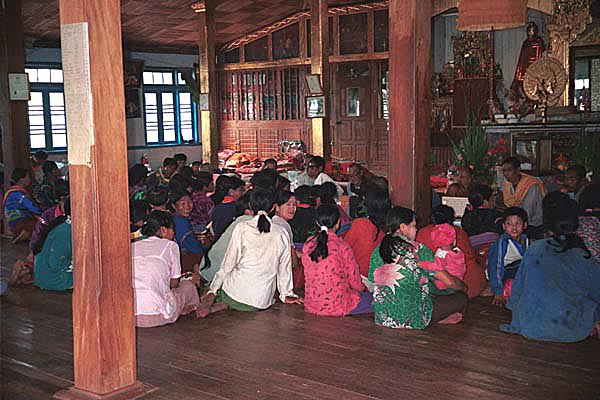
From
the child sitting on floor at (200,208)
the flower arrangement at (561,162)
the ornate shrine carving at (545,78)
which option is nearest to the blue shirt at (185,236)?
the child sitting on floor at (200,208)

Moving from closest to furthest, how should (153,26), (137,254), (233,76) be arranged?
1. (137,254)
2. (153,26)
3. (233,76)

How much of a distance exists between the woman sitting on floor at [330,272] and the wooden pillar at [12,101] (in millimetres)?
→ 5240

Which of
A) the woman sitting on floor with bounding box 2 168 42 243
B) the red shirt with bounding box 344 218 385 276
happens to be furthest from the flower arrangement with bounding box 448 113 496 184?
the woman sitting on floor with bounding box 2 168 42 243

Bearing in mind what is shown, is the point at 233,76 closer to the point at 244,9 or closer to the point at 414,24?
the point at 244,9

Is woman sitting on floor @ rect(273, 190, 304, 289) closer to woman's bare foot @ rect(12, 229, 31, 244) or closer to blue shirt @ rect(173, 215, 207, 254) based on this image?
blue shirt @ rect(173, 215, 207, 254)

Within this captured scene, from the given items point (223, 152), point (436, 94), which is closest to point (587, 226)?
point (436, 94)

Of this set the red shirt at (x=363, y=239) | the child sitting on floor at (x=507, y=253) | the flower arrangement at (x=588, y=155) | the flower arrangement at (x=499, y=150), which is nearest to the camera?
the child sitting on floor at (x=507, y=253)

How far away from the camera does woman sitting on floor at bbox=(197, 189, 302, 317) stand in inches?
192

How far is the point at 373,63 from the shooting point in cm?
1334

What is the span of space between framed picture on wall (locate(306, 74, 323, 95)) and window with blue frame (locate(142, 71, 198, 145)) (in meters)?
5.50

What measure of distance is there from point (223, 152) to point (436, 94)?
4.78 metres

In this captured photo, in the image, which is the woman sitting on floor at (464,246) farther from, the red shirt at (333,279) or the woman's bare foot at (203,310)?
the woman's bare foot at (203,310)

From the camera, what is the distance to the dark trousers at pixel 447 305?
446cm

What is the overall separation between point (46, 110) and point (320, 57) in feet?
19.0
